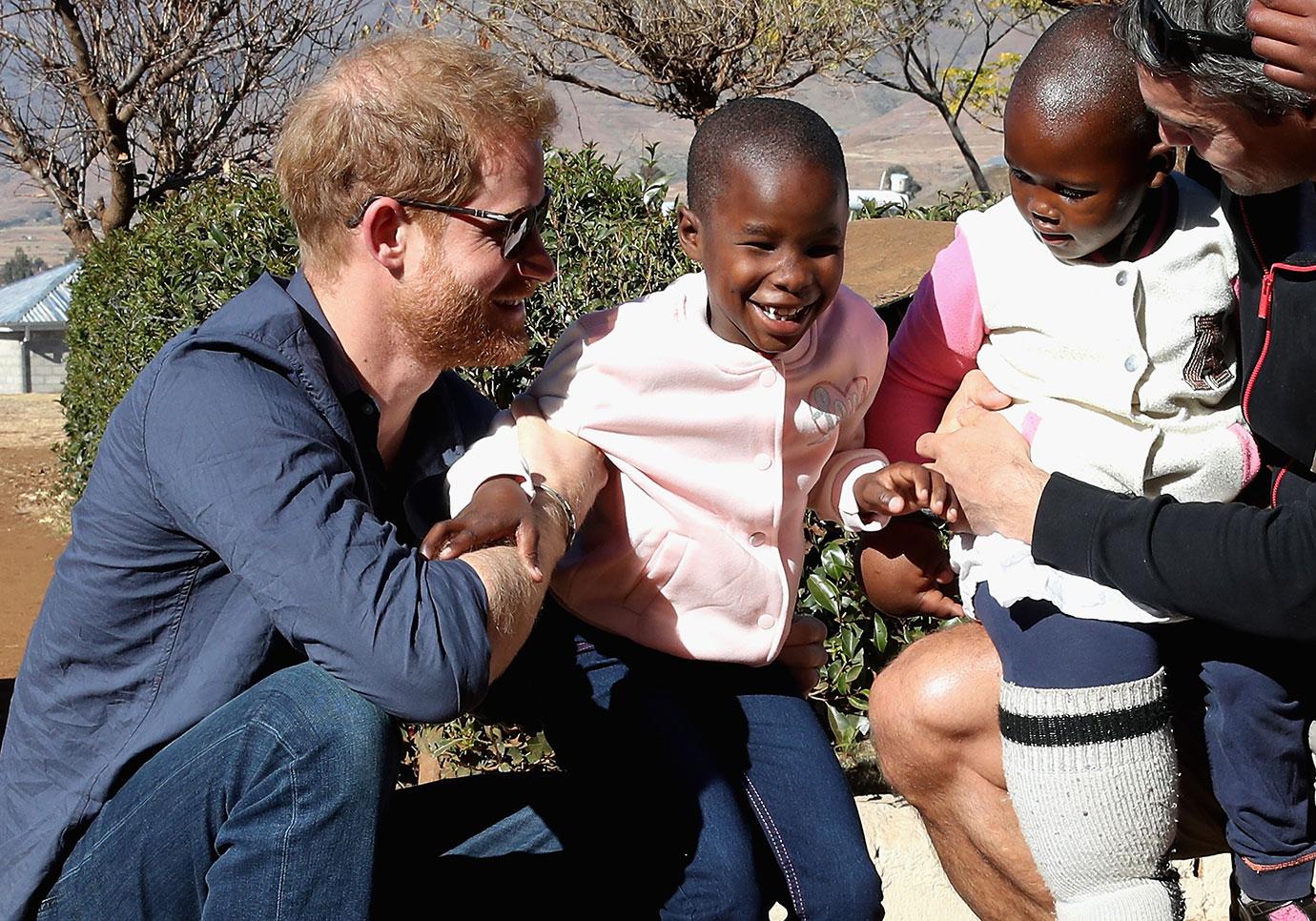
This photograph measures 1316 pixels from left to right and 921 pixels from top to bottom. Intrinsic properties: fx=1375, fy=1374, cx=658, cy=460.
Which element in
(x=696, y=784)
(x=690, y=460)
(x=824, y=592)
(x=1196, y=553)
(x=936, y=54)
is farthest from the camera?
(x=936, y=54)

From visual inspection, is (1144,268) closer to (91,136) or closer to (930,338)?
(930,338)

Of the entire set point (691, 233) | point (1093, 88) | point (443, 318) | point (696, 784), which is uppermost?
point (1093, 88)

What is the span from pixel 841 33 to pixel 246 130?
5116mm

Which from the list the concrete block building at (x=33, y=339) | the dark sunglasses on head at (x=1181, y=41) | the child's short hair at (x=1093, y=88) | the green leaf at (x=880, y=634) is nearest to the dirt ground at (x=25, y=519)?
the green leaf at (x=880, y=634)

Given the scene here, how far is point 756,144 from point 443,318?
677mm

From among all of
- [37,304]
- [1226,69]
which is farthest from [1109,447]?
[37,304]

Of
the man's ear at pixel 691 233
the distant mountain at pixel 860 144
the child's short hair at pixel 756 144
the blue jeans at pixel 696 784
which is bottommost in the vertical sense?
the distant mountain at pixel 860 144

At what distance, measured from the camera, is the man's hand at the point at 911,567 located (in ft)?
9.78

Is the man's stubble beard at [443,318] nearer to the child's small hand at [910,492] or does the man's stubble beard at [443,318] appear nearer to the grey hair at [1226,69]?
the child's small hand at [910,492]

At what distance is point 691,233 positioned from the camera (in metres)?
2.76

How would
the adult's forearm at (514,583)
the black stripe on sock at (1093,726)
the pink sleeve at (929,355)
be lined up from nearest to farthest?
the adult's forearm at (514,583) < the black stripe on sock at (1093,726) < the pink sleeve at (929,355)

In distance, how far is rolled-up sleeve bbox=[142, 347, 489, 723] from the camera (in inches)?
81.9

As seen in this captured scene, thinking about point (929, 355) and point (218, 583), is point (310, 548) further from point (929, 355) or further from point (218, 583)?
point (929, 355)

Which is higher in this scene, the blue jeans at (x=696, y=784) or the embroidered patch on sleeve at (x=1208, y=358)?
the embroidered patch on sleeve at (x=1208, y=358)
